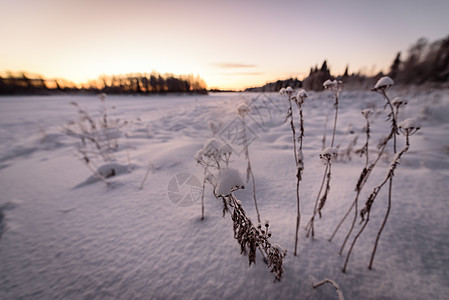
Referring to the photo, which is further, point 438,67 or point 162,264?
point 438,67

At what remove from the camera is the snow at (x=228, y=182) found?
776 mm

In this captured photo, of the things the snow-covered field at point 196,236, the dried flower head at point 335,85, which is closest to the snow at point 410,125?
the dried flower head at point 335,85

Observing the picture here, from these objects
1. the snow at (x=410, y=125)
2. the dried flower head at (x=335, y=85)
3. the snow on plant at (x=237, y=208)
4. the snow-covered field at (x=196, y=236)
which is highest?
the dried flower head at (x=335, y=85)

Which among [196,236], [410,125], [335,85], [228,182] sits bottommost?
[196,236]

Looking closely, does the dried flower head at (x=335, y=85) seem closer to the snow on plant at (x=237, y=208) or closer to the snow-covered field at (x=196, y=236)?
the snow-covered field at (x=196, y=236)

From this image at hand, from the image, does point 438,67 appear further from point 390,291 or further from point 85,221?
point 85,221

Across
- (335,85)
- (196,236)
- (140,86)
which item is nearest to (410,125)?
(335,85)

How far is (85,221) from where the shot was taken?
1646 millimetres

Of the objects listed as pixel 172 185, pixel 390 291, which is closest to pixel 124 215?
pixel 172 185

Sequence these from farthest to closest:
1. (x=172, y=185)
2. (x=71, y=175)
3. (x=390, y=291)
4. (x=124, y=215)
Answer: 1. (x=71, y=175)
2. (x=172, y=185)
3. (x=124, y=215)
4. (x=390, y=291)

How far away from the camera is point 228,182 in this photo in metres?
0.81

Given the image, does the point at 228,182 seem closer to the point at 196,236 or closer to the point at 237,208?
the point at 237,208

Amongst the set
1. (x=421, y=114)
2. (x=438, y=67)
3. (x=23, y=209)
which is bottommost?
(x=23, y=209)

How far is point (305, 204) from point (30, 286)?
234 centimetres
